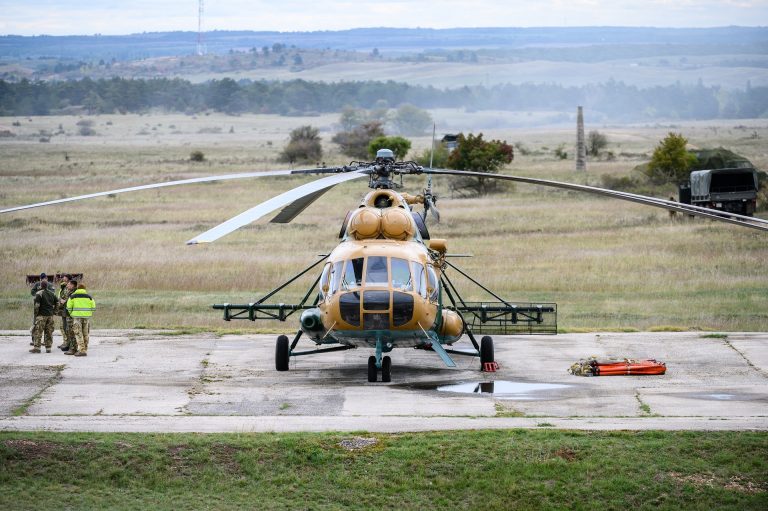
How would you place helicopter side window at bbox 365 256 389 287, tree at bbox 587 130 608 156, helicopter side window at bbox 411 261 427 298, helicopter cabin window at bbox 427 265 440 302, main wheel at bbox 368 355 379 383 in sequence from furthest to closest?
tree at bbox 587 130 608 156 → main wheel at bbox 368 355 379 383 → helicopter cabin window at bbox 427 265 440 302 → helicopter side window at bbox 411 261 427 298 → helicopter side window at bbox 365 256 389 287

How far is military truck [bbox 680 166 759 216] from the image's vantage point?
156 feet

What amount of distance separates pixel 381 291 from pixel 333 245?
22.5 metres

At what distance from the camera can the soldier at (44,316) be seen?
2141 cm

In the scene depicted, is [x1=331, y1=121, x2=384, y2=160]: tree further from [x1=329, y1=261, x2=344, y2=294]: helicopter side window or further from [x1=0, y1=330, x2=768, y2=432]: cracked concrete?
[x1=329, y1=261, x2=344, y2=294]: helicopter side window

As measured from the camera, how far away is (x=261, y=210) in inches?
557

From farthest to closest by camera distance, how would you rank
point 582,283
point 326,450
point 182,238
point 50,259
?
point 182,238 → point 50,259 → point 582,283 → point 326,450

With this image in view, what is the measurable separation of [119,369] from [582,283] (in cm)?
1553

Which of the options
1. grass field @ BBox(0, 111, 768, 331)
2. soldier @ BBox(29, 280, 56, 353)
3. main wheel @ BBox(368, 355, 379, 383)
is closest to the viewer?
main wheel @ BBox(368, 355, 379, 383)

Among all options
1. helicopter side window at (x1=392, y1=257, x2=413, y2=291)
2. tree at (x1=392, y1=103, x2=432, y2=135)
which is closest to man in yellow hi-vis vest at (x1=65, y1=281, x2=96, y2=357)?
helicopter side window at (x1=392, y1=257, x2=413, y2=291)

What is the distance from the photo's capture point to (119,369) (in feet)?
66.6

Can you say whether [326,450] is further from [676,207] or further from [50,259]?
[50,259]

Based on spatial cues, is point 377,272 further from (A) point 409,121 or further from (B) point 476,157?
(A) point 409,121

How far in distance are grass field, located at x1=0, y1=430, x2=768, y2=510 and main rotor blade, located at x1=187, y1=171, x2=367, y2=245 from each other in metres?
2.78

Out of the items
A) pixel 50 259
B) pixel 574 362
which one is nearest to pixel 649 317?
pixel 574 362
